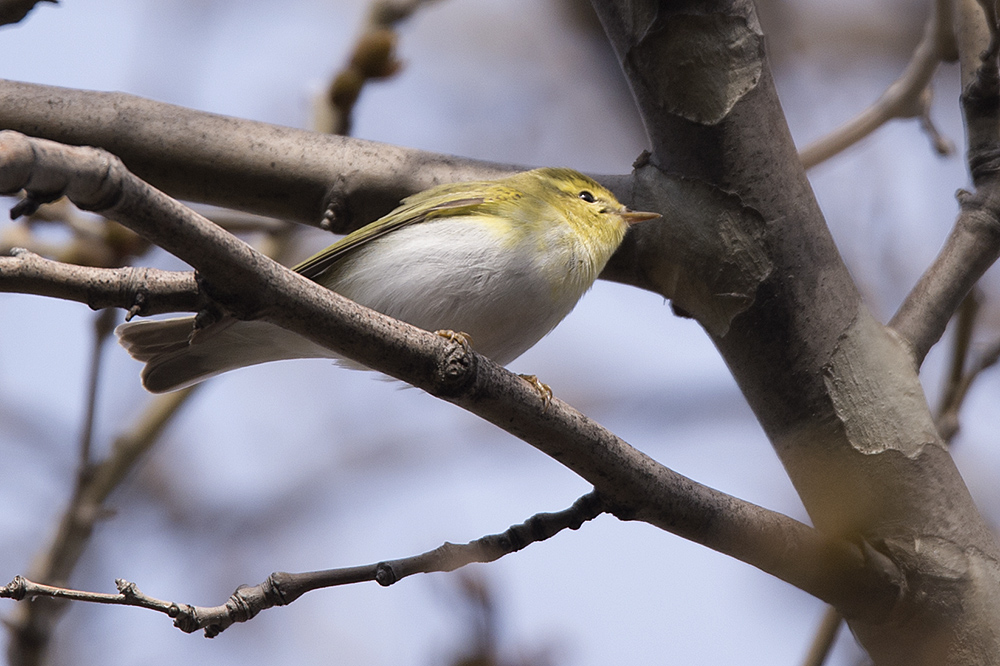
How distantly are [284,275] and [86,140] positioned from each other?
53.4 inches

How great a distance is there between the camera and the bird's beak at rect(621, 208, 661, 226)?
8.68 feet

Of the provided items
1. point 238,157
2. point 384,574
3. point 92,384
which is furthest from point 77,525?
point 384,574

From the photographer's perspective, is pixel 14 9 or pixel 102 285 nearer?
pixel 102 285

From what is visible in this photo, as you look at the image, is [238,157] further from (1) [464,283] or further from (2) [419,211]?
(1) [464,283]

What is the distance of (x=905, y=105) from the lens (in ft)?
10.9

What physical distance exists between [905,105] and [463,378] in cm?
235

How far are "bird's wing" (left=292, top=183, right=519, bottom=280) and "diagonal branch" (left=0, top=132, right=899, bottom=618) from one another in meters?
1.09

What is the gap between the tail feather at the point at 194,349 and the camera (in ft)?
9.27

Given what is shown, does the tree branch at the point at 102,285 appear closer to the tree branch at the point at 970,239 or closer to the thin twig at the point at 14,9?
the thin twig at the point at 14,9

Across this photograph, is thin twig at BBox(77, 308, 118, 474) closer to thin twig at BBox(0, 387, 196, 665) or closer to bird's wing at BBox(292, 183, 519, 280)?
thin twig at BBox(0, 387, 196, 665)

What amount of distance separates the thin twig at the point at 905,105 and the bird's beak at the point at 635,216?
81 cm

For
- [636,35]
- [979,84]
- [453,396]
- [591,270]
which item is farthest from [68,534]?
[979,84]

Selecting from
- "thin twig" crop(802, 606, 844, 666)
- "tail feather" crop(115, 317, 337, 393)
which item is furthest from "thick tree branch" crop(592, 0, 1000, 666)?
"tail feather" crop(115, 317, 337, 393)

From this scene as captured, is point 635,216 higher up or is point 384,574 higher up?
point 635,216
